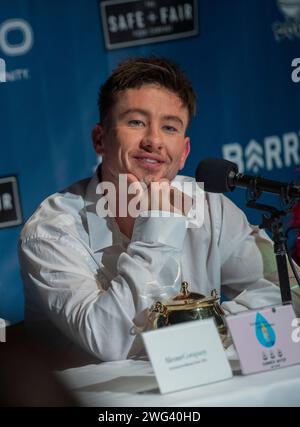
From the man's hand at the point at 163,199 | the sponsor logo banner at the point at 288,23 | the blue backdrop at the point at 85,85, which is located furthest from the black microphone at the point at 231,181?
the sponsor logo banner at the point at 288,23

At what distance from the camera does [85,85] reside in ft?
7.43

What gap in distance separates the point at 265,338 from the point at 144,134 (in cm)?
81

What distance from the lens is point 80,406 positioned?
5.69 feet

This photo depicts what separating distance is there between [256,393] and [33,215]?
3.00 feet

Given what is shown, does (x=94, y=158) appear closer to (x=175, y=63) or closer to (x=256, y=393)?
(x=175, y=63)

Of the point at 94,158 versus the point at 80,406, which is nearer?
the point at 80,406

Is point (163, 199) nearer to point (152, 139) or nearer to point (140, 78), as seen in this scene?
point (152, 139)

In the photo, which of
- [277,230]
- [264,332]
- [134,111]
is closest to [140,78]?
[134,111]

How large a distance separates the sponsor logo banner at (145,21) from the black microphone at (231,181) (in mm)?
602

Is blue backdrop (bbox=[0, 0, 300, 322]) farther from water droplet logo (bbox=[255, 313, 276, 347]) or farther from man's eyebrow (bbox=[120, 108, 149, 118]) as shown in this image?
water droplet logo (bbox=[255, 313, 276, 347])

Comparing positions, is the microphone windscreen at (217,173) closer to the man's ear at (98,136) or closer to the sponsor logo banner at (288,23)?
the man's ear at (98,136)

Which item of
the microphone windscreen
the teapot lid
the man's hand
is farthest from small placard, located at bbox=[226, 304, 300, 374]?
the man's hand

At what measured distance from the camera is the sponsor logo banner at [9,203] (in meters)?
2.21
